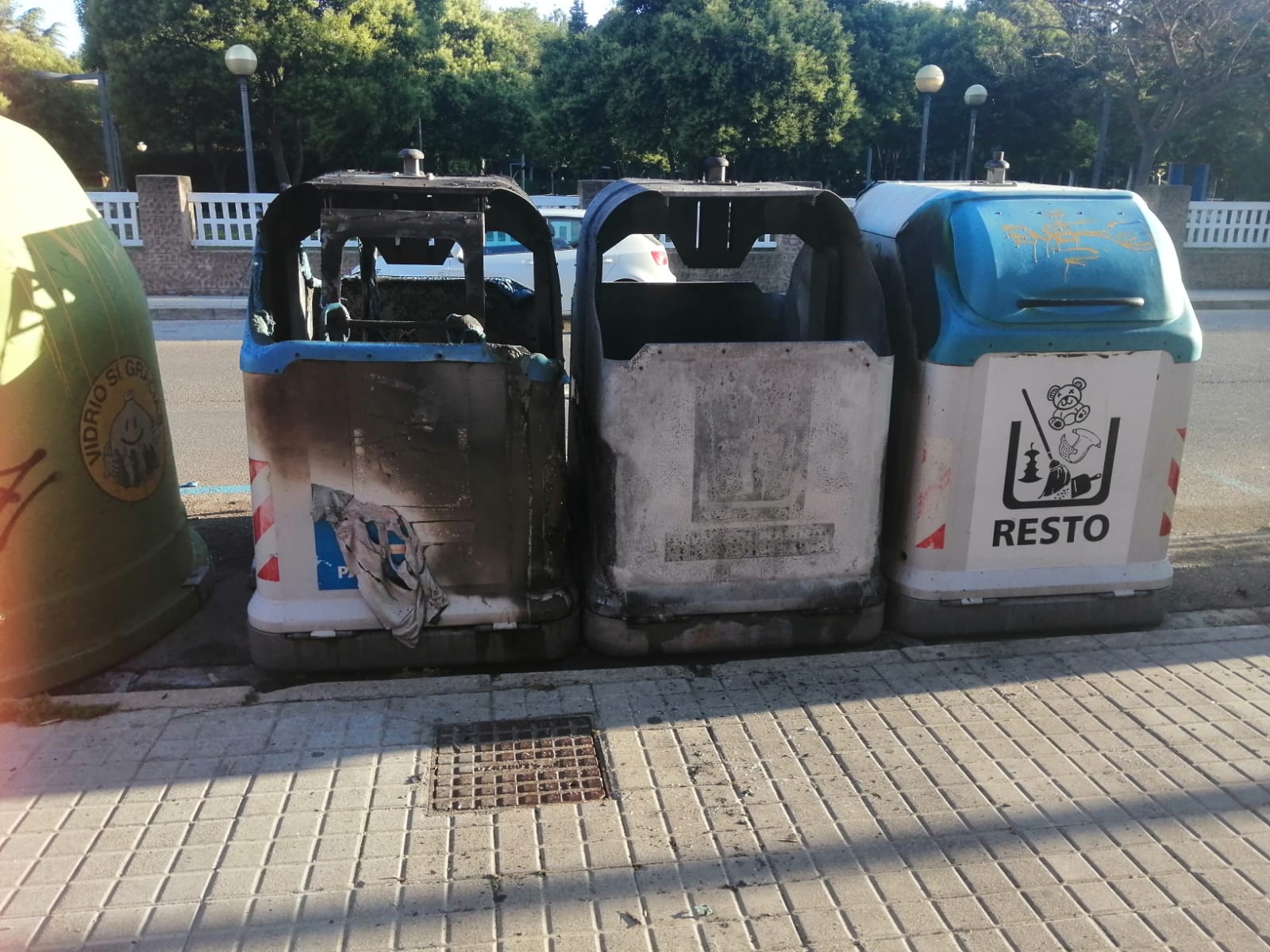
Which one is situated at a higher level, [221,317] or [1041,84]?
[1041,84]

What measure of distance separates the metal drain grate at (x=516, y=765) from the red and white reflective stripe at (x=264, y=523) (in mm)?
939

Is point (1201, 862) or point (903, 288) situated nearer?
point (1201, 862)

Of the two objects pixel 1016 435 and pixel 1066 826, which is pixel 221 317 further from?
pixel 1066 826

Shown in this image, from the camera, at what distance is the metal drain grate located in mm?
3242

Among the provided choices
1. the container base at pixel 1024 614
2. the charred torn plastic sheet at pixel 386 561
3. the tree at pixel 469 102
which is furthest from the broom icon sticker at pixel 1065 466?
the tree at pixel 469 102

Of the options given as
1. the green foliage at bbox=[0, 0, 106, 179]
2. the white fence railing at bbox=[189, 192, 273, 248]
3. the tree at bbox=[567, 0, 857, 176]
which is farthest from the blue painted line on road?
the green foliage at bbox=[0, 0, 106, 179]

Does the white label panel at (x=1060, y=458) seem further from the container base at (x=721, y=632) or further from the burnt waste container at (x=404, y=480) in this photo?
the burnt waste container at (x=404, y=480)

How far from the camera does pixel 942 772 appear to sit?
3385mm

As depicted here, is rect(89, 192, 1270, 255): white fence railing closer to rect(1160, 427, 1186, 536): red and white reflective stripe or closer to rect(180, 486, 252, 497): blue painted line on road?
rect(180, 486, 252, 497): blue painted line on road

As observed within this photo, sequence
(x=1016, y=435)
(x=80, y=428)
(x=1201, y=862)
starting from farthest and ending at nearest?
(x=1016, y=435) → (x=80, y=428) → (x=1201, y=862)

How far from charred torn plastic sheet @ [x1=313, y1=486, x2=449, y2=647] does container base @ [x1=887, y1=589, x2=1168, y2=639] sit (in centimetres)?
201

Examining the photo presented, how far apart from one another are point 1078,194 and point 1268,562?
252cm

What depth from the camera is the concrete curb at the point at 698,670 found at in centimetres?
380

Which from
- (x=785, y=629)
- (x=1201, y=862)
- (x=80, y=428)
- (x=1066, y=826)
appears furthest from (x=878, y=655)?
(x=80, y=428)
